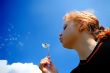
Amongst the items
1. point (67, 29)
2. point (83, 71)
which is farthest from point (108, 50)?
point (67, 29)

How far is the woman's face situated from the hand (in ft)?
1.15

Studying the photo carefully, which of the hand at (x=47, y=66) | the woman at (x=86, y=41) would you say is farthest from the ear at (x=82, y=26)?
the hand at (x=47, y=66)

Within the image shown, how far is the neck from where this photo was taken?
3.33 m

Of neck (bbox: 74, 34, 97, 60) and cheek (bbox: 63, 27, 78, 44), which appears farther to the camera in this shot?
cheek (bbox: 63, 27, 78, 44)

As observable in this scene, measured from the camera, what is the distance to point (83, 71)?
311 cm

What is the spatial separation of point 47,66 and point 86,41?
0.61 metres

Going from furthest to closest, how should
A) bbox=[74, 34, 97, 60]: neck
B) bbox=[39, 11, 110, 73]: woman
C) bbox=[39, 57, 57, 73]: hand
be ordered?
1. bbox=[39, 57, 57, 73]: hand
2. bbox=[74, 34, 97, 60]: neck
3. bbox=[39, 11, 110, 73]: woman

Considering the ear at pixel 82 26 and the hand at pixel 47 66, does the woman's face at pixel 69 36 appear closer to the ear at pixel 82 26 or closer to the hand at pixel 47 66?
the ear at pixel 82 26

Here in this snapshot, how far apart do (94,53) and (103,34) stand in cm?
26

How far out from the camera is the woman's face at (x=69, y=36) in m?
3.43

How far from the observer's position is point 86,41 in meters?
3.43

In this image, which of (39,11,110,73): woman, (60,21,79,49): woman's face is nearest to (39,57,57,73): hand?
(39,11,110,73): woman

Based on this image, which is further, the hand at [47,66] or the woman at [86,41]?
the hand at [47,66]

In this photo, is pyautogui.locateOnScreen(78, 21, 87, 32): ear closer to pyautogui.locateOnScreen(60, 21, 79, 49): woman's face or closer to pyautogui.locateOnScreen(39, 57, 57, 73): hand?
pyautogui.locateOnScreen(60, 21, 79, 49): woman's face
